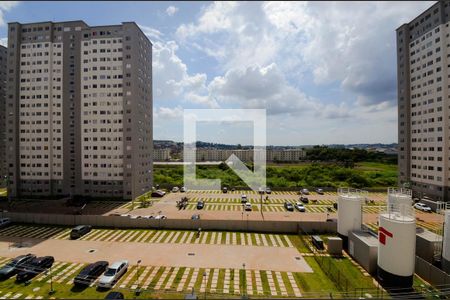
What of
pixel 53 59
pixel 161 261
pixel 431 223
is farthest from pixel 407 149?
pixel 53 59

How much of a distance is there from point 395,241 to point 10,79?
212ft

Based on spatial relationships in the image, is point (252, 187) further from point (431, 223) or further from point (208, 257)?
point (208, 257)

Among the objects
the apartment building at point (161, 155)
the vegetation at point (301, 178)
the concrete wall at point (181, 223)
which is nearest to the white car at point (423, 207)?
the vegetation at point (301, 178)

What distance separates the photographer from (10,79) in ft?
161

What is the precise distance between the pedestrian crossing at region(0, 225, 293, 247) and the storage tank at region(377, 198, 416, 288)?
8646 mm

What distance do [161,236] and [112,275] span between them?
9.75m

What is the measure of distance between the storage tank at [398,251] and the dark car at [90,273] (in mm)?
19920

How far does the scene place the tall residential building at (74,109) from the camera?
4719 centimetres

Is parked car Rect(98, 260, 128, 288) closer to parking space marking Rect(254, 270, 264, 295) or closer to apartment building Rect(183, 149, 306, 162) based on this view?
parking space marking Rect(254, 270, 264, 295)

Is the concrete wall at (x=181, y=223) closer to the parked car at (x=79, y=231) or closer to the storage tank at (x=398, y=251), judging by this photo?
the parked car at (x=79, y=231)

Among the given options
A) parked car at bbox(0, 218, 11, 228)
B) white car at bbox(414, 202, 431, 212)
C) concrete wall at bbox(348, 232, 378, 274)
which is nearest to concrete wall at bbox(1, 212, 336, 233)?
parked car at bbox(0, 218, 11, 228)

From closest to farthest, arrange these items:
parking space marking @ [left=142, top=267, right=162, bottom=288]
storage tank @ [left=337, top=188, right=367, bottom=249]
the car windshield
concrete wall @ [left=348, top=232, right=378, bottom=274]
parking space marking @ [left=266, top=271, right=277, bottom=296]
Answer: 1. parking space marking @ [left=266, top=271, right=277, bottom=296]
2. parking space marking @ [left=142, top=267, right=162, bottom=288]
3. the car windshield
4. concrete wall @ [left=348, top=232, right=378, bottom=274]
5. storage tank @ [left=337, top=188, right=367, bottom=249]

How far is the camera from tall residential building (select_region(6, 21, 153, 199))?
47188 millimetres

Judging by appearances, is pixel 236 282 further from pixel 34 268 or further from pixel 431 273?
pixel 34 268
